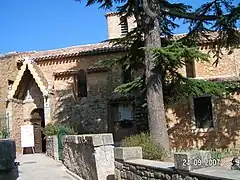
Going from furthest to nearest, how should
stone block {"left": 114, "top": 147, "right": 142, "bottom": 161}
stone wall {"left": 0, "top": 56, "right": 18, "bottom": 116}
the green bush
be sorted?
stone wall {"left": 0, "top": 56, "right": 18, "bottom": 116} → the green bush → stone block {"left": 114, "top": 147, "right": 142, "bottom": 161}

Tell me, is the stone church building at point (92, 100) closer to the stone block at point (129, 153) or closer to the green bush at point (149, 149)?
the green bush at point (149, 149)

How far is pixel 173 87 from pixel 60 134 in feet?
22.4

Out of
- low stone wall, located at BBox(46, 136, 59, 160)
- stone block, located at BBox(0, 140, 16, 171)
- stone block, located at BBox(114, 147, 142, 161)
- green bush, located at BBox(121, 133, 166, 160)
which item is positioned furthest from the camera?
low stone wall, located at BBox(46, 136, 59, 160)

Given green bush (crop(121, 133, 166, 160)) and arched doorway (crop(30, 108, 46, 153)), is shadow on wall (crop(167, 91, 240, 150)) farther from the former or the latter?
green bush (crop(121, 133, 166, 160))

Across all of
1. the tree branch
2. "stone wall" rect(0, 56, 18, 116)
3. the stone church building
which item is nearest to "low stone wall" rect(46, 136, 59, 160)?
the stone church building

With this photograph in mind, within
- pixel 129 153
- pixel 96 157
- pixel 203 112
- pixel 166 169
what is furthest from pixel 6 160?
pixel 203 112

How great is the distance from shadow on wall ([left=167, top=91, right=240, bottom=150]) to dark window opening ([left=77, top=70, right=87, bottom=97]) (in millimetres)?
6952

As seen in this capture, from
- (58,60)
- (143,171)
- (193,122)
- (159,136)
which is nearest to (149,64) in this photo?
(159,136)

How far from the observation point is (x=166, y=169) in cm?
588

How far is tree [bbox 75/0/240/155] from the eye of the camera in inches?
437

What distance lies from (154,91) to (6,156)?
9.59 m

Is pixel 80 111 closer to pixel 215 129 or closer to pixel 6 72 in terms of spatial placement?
pixel 6 72

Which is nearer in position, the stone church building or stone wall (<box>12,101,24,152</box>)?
the stone church building

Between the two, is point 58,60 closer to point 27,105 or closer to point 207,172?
point 27,105
